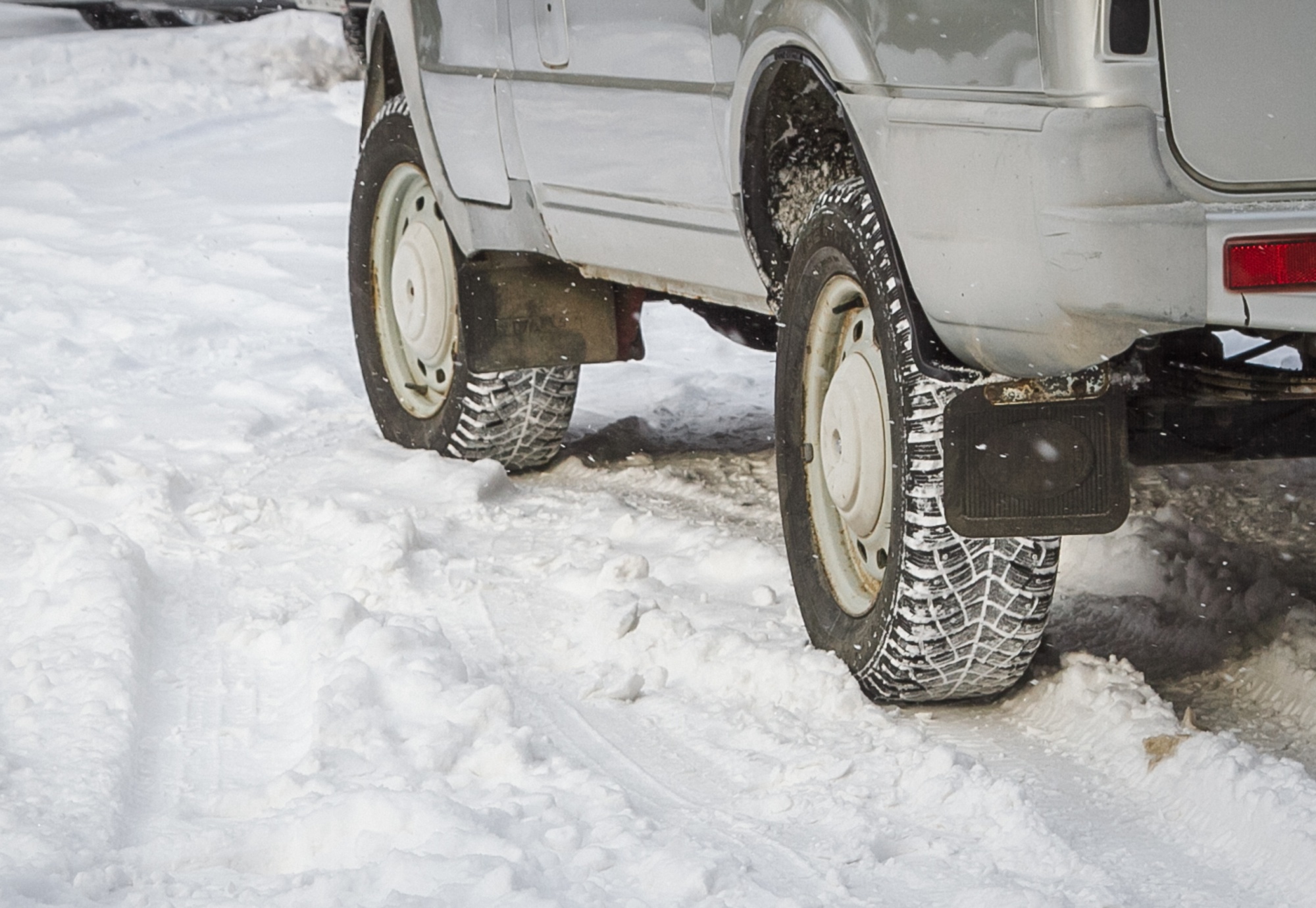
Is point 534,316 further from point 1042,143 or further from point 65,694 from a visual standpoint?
point 1042,143

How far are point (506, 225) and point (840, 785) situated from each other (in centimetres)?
217

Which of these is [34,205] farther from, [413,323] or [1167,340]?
[1167,340]

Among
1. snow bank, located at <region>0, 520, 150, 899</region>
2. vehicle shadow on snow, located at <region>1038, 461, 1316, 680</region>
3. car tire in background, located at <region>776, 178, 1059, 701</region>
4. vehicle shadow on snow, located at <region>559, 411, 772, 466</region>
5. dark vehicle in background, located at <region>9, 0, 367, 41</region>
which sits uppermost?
dark vehicle in background, located at <region>9, 0, 367, 41</region>

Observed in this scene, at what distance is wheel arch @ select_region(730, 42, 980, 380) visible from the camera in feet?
9.71

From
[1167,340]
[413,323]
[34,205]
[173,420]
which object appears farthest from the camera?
[34,205]

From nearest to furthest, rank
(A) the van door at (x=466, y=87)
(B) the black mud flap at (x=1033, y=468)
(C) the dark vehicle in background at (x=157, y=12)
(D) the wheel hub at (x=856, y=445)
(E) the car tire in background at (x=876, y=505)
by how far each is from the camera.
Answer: (B) the black mud flap at (x=1033, y=468)
(E) the car tire in background at (x=876, y=505)
(D) the wheel hub at (x=856, y=445)
(A) the van door at (x=466, y=87)
(C) the dark vehicle in background at (x=157, y=12)

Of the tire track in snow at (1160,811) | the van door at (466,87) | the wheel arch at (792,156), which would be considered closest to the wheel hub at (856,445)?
the wheel arch at (792,156)

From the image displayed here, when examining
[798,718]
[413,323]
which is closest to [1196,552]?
[798,718]

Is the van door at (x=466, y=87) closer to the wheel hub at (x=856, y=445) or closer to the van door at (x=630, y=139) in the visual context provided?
the van door at (x=630, y=139)

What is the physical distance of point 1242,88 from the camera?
2.42 m

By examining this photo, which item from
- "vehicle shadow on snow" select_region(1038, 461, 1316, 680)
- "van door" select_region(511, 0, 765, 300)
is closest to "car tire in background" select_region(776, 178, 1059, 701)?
"van door" select_region(511, 0, 765, 300)

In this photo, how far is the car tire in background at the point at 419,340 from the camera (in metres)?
5.12

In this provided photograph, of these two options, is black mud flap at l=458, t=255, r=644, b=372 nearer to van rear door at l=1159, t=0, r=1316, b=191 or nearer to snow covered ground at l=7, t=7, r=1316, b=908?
snow covered ground at l=7, t=7, r=1316, b=908

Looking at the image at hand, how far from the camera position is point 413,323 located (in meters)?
5.30
